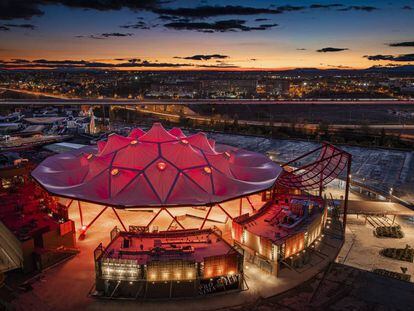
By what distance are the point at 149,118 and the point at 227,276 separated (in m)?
79.6

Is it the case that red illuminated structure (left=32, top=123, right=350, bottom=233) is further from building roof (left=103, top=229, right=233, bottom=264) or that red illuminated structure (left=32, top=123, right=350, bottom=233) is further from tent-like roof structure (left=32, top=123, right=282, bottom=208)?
building roof (left=103, top=229, right=233, bottom=264)

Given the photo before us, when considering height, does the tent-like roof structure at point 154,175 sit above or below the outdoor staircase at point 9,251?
above

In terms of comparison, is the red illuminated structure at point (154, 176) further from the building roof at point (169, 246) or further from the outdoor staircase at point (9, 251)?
the outdoor staircase at point (9, 251)

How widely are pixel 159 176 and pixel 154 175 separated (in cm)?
38

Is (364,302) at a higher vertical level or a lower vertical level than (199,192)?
lower

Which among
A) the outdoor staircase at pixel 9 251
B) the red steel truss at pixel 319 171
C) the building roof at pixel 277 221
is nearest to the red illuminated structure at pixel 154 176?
the red steel truss at pixel 319 171

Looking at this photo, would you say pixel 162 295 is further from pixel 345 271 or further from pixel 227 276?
pixel 345 271

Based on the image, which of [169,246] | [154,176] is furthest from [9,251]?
[154,176]

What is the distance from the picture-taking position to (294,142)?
54.1 m

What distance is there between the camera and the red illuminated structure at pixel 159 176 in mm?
25297

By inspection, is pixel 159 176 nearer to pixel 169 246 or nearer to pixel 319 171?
pixel 169 246

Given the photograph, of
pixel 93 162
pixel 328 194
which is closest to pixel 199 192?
pixel 93 162

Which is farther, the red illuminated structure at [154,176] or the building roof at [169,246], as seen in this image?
the red illuminated structure at [154,176]

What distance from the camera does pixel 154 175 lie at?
26.6 metres
